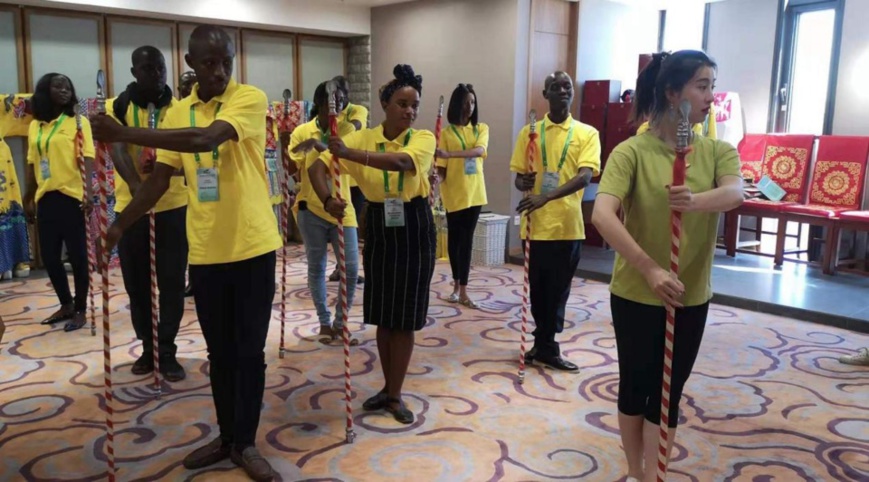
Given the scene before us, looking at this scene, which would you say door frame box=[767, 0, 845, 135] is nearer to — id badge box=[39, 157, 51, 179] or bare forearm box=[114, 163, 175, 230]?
bare forearm box=[114, 163, 175, 230]

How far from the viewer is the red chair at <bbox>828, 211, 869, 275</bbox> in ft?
18.8

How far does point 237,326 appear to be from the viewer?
8.38 feet

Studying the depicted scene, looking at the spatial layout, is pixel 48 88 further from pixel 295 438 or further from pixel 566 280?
pixel 566 280

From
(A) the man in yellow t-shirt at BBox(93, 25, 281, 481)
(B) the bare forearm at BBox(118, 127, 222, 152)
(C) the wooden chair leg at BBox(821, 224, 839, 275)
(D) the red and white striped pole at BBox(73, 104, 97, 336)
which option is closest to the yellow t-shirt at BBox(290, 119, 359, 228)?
(D) the red and white striped pole at BBox(73, 104, 97, 336)

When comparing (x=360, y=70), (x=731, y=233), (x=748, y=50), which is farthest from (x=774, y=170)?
(x=360, y=70)

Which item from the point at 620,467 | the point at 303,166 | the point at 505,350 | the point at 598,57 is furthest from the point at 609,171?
the point at 598,57

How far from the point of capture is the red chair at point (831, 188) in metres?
6.08

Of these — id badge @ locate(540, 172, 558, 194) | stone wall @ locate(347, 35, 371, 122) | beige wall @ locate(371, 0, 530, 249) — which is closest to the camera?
id badge @ locate(540, 172, 558, 194)

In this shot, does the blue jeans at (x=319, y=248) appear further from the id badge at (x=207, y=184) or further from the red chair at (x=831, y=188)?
the red chair at (x=831, y=188)

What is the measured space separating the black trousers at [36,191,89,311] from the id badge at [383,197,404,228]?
2.73 meters

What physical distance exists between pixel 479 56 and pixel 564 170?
3840mm

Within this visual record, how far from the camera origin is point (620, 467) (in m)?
2.74

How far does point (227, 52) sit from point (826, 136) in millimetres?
5969

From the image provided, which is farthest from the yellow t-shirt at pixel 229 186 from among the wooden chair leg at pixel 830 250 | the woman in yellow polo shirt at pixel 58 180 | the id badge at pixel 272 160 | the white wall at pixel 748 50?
the white wall at pixel 748 50
